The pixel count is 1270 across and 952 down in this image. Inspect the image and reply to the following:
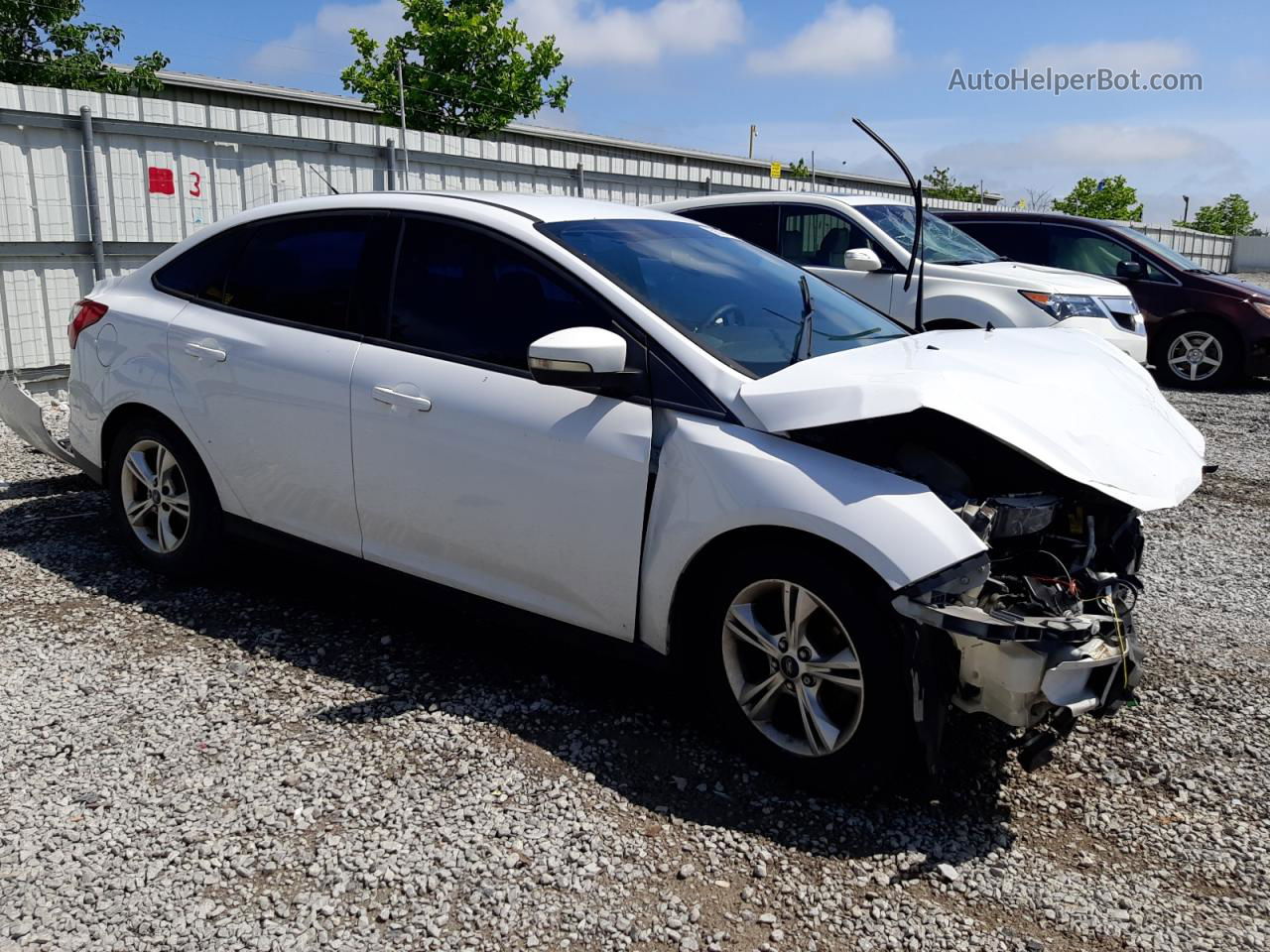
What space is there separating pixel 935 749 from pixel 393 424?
2.11 m

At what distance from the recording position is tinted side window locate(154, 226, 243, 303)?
15.1 feet

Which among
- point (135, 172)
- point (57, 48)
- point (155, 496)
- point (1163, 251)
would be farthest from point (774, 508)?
point (57, 48)

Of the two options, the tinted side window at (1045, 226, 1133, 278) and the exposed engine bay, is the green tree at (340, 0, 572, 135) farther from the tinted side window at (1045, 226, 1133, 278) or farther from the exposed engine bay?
the exposed engine bay

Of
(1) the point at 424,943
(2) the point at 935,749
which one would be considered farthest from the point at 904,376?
(1) the point at 424,943

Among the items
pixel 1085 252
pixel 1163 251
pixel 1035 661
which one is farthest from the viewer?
pixel 1163 251

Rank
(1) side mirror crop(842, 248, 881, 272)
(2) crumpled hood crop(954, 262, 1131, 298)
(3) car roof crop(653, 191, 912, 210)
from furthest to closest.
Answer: (3) car roof crop(653, 191, 912, 210) → (2) crumpled hood crop(954, 262, 1131, 298) → (1) side mirror crop(842, 248, 881, 272)

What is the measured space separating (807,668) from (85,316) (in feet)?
12.5

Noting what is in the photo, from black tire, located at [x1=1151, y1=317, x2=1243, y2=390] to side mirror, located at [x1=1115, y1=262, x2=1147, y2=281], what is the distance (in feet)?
2.03

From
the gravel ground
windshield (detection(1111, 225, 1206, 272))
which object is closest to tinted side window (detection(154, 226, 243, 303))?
the gravel ground

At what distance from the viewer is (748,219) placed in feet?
31.1

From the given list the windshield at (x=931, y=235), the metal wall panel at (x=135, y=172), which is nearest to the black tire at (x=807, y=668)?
the windshield at (x=931, y=235)

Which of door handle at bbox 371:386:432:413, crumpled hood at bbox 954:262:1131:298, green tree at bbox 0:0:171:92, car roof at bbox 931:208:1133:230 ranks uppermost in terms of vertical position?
green tree at bbox 0:0:171:92

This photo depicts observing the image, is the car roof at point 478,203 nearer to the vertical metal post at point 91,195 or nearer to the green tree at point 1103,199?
the vertical metal post at point 91,195

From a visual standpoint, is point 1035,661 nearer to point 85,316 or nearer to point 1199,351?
point 85,316
